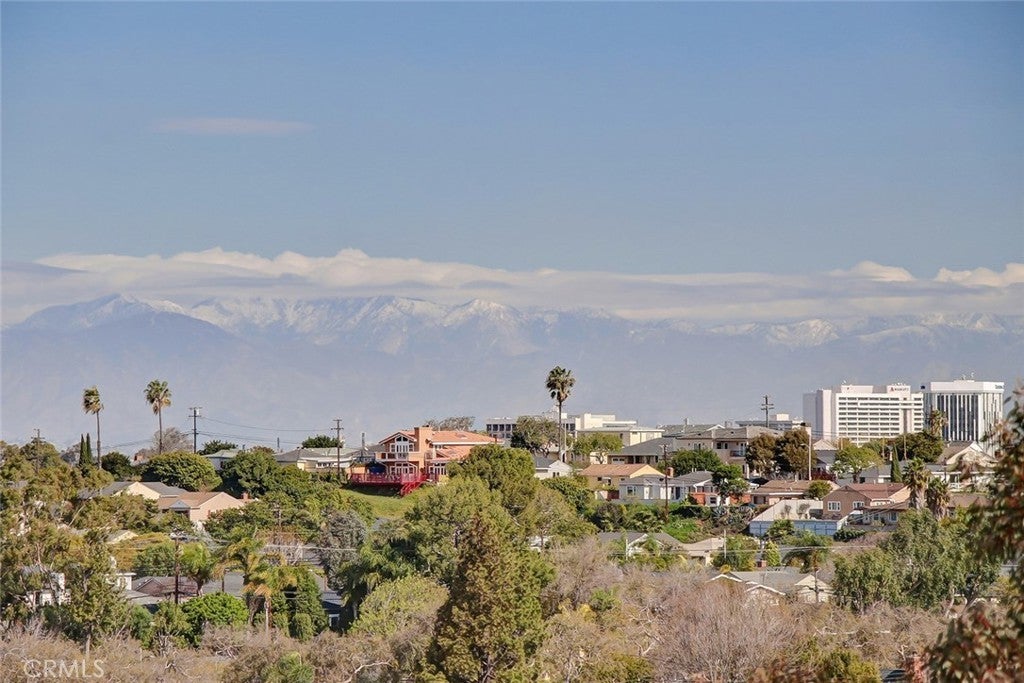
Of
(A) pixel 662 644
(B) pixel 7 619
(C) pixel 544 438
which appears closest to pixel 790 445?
(C) pixel 544 438

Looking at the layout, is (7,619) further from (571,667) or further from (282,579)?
(571,667)

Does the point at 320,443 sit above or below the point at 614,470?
above

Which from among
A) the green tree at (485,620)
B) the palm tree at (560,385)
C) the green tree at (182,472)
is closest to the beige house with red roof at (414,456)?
the green tree at (182,472)

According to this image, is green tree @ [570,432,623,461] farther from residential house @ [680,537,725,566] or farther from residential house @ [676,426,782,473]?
residential house @ [680,537,725,566]

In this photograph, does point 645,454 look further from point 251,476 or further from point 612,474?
point 251,476

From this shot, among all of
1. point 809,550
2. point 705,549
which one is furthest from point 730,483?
point 809,550
